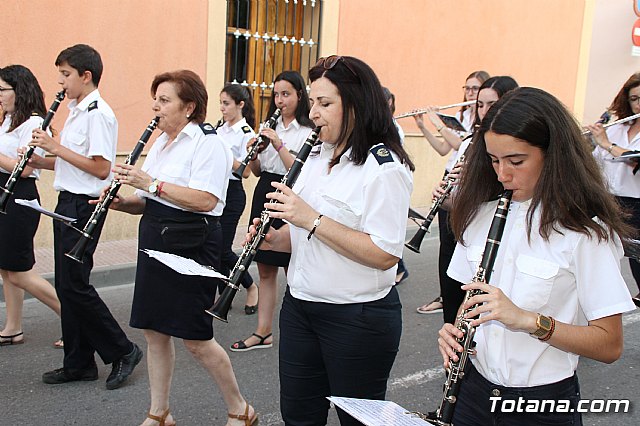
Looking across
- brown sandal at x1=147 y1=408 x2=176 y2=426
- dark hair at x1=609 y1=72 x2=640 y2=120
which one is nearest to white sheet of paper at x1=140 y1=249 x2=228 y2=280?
brown sandal at x1=147 y1=408 x2=176 y2=426

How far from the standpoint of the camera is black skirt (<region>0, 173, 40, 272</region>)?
4418 millimetres

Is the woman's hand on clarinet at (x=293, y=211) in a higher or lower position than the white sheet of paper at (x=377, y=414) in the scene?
higher

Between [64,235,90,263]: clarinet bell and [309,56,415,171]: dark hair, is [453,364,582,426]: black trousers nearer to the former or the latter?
[309,56,415,171]: dark hair

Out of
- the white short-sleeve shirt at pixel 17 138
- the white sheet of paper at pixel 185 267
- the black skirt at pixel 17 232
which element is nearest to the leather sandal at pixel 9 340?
the black skirt at pixel 17 232

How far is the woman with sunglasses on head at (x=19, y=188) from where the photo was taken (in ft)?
14.6

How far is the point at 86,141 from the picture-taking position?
4.06 m

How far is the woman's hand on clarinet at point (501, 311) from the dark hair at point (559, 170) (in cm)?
23

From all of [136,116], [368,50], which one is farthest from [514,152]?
[368,50]

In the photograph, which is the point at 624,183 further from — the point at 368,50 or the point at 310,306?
the point at 368,50

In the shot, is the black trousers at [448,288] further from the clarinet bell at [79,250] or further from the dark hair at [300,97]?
the clarinet bell at [79,250]

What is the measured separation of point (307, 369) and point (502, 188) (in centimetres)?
100

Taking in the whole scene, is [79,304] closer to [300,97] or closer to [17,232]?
[17,232]

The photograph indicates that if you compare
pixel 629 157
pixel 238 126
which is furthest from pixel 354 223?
pixel 238 126

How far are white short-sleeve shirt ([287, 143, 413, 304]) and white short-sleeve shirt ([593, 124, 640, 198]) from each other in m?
3.15
